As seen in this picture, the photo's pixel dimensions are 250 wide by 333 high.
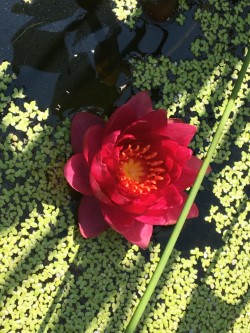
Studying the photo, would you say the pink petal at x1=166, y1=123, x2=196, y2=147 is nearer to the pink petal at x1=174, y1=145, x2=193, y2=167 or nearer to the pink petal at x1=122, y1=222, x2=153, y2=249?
the pink petal at x1=174, y1=145, x2=193, y2=167

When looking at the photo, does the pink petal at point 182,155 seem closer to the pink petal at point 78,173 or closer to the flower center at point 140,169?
the flower center at point 140,169

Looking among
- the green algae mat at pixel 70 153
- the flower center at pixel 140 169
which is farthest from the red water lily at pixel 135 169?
the green algae mat at pixel 70 153

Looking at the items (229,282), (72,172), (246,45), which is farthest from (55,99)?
(229,282)

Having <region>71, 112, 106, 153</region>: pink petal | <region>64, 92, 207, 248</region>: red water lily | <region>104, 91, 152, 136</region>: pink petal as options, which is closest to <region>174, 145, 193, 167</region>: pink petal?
<region>64, 92, 207, 248</region>: red water lily

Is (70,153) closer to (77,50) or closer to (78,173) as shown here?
(78,173)

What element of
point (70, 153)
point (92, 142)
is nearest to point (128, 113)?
point (92, 142)

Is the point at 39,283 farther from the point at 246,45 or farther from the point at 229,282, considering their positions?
the point at 246,45
